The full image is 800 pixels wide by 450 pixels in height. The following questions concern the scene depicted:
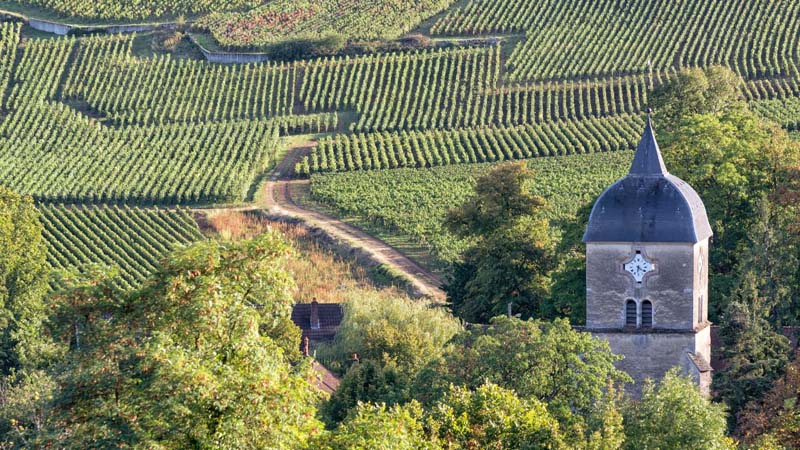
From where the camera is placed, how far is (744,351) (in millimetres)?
47625

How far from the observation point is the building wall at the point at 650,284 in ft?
149

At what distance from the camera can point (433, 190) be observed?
86.7m

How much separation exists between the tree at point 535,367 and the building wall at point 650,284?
192cm

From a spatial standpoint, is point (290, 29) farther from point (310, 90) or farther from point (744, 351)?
point (744, 351)

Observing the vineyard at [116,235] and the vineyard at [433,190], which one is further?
the vineyard at [433,190]

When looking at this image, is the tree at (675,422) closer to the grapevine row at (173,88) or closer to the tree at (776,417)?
the tree at (776,417)

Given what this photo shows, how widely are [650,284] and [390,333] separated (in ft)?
44.3

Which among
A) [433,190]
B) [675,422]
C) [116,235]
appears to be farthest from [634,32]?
[675,422]

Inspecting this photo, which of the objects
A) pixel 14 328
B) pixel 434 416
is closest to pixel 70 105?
pixel 14 328

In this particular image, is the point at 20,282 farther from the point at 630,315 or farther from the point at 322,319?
the point at 630,315

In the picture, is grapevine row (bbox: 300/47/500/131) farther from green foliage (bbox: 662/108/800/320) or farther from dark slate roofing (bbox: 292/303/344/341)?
green foliage (bbox: 662/108/800/320)

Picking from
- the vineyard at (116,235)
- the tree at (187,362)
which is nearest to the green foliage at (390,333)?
the vineyard at (116,235)

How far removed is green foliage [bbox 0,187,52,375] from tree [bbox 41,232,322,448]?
2888 centimetres

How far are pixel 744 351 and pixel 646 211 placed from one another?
5213 millimetres
